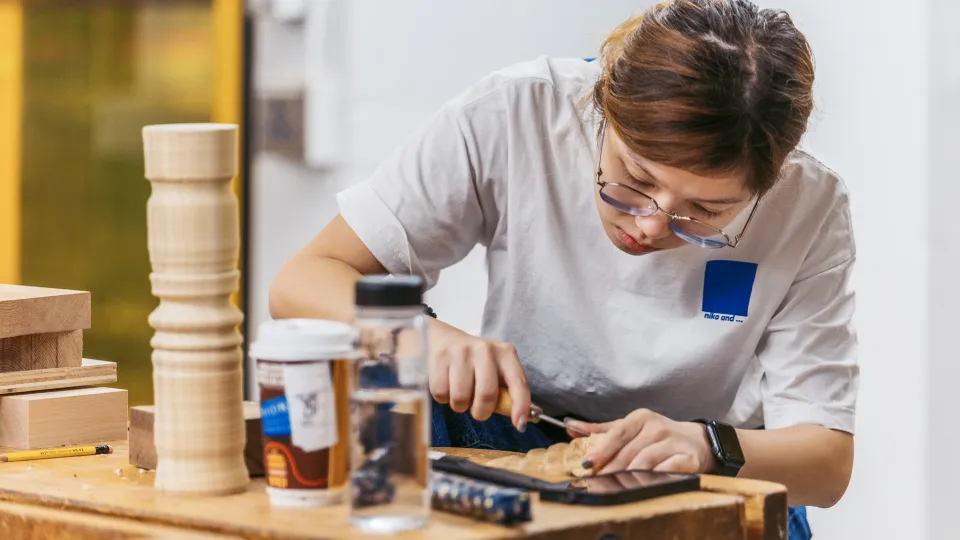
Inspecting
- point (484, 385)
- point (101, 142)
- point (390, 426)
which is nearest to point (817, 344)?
point (484, 385)

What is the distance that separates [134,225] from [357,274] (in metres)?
2.71

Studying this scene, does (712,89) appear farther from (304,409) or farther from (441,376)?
(304,409)

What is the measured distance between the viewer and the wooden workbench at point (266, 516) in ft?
3.27

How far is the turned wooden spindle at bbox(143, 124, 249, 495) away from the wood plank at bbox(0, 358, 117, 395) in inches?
15.2

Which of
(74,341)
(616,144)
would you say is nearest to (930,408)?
(616,144)

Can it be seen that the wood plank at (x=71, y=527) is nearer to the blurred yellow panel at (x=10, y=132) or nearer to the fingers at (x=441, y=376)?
the fingers at (x=441, y=376)

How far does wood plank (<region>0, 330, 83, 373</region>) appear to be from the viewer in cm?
145

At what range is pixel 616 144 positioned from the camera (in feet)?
→ 4.92

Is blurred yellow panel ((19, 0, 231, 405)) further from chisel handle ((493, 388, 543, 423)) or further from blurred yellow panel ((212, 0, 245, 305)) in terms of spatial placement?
chisel handle ((493, 388, 543, 423))

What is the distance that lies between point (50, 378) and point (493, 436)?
601 mm

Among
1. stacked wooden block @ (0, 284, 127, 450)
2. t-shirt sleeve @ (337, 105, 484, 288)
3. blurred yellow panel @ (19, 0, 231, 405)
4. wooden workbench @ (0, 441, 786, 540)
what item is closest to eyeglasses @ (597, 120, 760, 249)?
t-shirt sleeve @ (337, 105, 484, 288)

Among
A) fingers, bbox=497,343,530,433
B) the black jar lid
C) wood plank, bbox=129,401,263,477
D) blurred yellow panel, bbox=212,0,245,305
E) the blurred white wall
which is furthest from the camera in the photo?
blurred yellow panel, bbox=212,0,245,305

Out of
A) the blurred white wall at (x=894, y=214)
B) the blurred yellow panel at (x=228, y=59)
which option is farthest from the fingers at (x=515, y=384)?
the blurred yellow panel at (x=228, y=59)

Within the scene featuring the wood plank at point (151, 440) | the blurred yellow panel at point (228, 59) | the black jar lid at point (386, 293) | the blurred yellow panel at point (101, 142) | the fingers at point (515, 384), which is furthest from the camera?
the blurred yellow panel at point (101, 142)
